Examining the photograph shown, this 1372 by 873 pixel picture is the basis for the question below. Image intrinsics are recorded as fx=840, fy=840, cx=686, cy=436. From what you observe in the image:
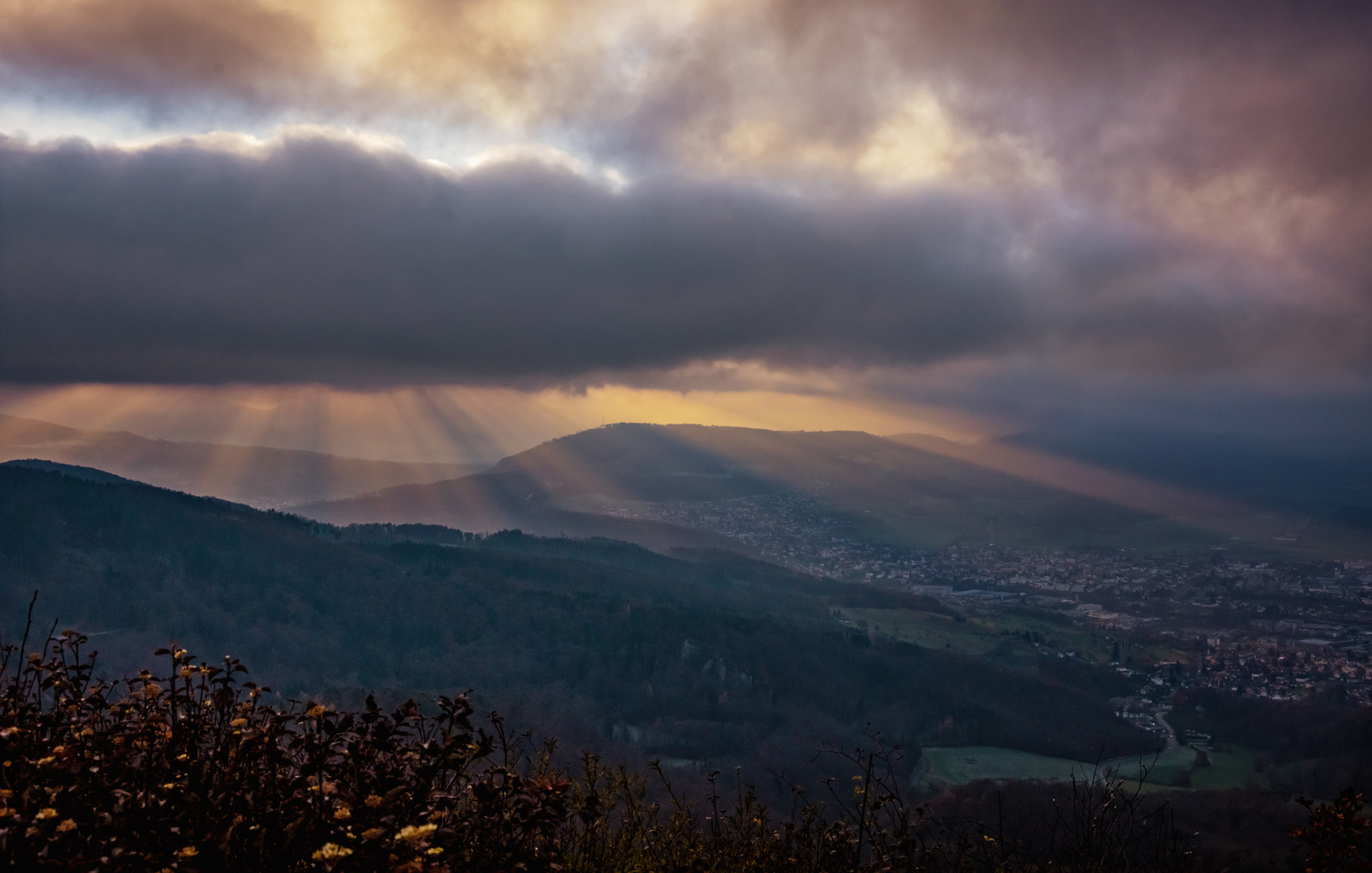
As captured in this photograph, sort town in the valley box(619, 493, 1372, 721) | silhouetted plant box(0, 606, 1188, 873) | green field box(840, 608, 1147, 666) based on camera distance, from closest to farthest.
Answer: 1. silhouetted plant box(0, 606, 1188, 873)
2. town in the valley box(619, 493, 1372, 721)
3. green field box(840, 608, 1147, 666)

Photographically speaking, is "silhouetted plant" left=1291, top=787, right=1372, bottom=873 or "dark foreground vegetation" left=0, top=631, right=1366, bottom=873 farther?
"silhouetted plant" left=1291, top=787, right=1372, bottom=873

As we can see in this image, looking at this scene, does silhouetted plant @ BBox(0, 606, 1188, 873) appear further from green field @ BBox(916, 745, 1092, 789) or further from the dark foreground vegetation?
green field @ BBox(916, 745, 1092, 789)

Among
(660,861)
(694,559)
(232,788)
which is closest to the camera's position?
(232,788)

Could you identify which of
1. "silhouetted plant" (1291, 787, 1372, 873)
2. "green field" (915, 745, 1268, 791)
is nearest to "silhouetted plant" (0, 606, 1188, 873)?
"silhouetted plant" (1291, 787, 1372, 873)

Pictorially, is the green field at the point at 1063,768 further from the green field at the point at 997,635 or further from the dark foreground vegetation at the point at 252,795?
the dark foreground vegetation at the point at 252,795

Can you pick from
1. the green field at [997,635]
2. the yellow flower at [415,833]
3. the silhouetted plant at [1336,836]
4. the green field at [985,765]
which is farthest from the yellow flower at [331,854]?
the green field at [997,635]

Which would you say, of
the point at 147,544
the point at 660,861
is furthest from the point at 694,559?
the point at 660,861

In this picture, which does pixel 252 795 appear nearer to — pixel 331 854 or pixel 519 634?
pixel 331 854

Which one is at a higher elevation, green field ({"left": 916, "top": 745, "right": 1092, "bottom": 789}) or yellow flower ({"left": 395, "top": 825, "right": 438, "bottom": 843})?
yellow flower ({"left": 395, "top": 825, "right": 438, "bottom": 843})

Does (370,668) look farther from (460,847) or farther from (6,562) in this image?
(460,847)
